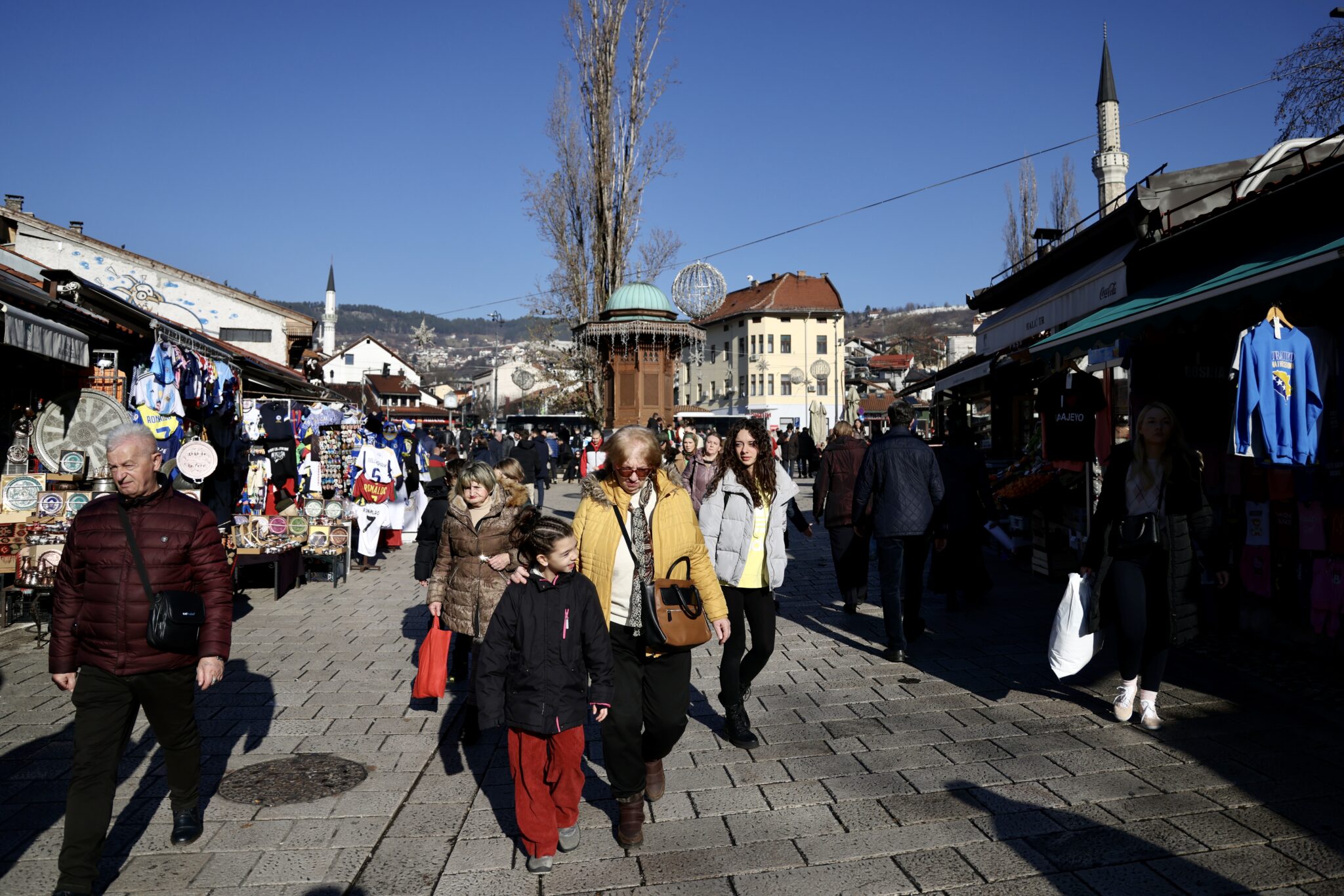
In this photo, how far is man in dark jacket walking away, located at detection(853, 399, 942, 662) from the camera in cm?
721

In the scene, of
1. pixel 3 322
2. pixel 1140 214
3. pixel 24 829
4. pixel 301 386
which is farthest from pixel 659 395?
pixel 24 829

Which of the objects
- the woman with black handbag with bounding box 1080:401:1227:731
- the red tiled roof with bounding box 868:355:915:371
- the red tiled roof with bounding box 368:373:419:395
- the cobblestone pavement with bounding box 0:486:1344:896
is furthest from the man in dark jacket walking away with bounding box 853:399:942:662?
the red tiled roof with bounding box 868:355:915:371

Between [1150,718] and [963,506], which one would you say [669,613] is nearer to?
[1150,718]

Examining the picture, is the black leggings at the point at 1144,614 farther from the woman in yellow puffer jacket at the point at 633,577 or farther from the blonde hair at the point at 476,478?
the blonde hair at the point at 476,478

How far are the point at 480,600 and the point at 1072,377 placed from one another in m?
5.60

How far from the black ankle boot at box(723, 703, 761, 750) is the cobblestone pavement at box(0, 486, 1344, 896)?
0.11 m

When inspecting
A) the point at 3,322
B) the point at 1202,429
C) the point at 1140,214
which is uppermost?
the point at 1140,214

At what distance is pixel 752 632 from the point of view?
5.32 meters

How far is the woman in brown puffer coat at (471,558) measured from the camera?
552cm

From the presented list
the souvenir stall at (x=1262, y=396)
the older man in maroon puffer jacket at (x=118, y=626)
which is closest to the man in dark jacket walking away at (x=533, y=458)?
the souvenir stall at (x=1262, y=396)

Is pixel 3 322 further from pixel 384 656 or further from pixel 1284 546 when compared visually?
pixel 1284 546

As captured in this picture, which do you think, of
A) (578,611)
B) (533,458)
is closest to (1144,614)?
(578,611)

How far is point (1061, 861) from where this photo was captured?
3.76m

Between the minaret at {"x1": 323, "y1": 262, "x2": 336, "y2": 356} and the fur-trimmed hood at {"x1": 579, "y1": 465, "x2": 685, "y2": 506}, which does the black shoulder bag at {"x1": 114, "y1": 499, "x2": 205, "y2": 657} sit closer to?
the fur-trimmed hood at {"x1": 579, "y1": 465, "x2": 685, "y2": 506}
